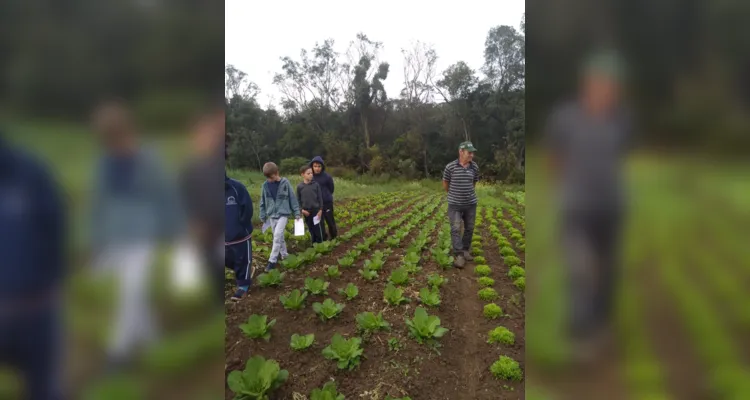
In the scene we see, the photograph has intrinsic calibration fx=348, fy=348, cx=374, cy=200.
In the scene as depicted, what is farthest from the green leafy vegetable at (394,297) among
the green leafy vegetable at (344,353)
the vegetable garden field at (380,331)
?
the green leafy vegetable at (344,353)

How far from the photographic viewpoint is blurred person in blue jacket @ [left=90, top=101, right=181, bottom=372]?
0.56 m

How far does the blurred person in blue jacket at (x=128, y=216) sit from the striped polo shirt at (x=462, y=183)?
252 inches

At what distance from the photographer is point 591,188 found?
0.54 meters

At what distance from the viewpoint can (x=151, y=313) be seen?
59cm

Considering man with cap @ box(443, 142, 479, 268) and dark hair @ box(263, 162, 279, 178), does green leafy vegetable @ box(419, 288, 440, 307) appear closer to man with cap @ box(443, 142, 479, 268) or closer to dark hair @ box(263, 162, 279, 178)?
man with cap @ box(443, 142, 479, 268)

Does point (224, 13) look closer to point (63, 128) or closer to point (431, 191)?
point (63, 128)

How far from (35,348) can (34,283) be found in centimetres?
11

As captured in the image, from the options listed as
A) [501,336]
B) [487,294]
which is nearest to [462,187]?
[487,294]

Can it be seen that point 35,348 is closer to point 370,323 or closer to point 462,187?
point 370,323

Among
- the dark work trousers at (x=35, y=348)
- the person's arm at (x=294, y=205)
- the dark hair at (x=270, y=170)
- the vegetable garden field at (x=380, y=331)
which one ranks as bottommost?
the vegetable garden field at (x=380, y=331)

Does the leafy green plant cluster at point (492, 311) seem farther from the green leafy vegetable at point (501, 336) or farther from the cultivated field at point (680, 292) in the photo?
the cultivated field at point (680, 292)

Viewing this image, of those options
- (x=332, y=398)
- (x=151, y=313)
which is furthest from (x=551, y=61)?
(x=332, y=398)

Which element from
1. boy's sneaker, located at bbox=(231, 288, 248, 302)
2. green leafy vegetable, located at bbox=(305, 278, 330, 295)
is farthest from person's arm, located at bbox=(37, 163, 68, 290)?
green leafy vegetable, located at bbox=(305, 278, 330, 295)

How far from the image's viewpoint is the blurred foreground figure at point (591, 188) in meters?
0.54
